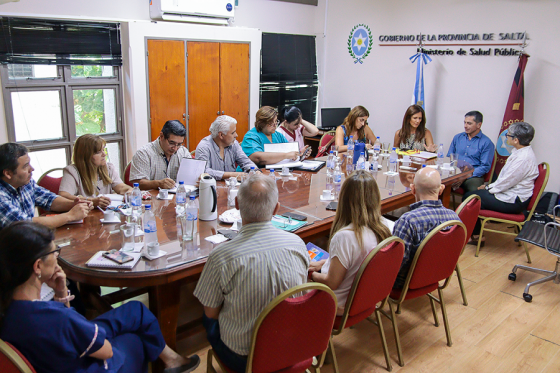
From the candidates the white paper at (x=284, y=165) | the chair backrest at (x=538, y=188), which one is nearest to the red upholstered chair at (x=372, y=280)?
the white paper at (x=284, y=165)

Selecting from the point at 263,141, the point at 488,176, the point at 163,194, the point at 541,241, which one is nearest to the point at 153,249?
the point at 163,194

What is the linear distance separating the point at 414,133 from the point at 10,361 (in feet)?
15.9

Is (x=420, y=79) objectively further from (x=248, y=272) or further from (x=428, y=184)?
(x=248, y=272)

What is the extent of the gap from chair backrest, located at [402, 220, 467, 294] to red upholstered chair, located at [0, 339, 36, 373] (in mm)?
1828

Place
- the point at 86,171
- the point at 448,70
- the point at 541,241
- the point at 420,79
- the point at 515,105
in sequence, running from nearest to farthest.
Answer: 1. the point at 86,171
2. the point at 541,241
3. the point at 515,105
4. the point at 448,70
5. the point at 420,79

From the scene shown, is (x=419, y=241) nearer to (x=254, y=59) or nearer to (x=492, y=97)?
(x=492, y=97)

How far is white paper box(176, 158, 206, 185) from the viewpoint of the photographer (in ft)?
10.8

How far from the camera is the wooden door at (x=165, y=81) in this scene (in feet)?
16.6

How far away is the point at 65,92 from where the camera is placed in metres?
4.72

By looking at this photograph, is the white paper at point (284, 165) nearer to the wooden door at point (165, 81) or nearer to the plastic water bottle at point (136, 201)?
the plastic water bottle at point (136, 201)

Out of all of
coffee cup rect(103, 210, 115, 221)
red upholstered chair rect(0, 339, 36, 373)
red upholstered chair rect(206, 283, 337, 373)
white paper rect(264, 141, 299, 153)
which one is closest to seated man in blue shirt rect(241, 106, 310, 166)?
white paper rect(264, 141, 299, 153)

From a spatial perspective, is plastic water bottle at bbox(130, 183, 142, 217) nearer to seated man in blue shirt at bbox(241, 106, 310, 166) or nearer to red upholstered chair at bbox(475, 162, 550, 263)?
seated man in blue shirt at bbox(241, 106, 310, 166)

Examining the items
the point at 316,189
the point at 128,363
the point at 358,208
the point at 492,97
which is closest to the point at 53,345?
the point at 128,363

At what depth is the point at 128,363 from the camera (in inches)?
70.2
